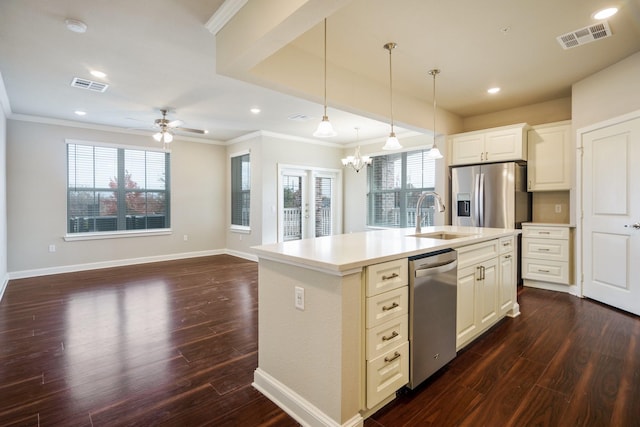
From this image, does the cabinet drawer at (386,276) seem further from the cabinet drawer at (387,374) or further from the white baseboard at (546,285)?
the white baseboard at (546,285)

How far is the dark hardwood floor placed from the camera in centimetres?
180

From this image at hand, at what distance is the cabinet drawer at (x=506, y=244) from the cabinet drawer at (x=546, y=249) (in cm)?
159

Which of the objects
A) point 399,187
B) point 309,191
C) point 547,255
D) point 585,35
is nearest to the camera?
point 585,35

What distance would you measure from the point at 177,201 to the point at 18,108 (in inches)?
114

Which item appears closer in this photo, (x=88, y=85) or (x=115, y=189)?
Answer: (x=88, y=85)

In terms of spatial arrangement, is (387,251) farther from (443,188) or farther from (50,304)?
(50,304)

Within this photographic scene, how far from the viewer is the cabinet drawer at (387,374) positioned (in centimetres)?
172

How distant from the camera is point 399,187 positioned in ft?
22.3

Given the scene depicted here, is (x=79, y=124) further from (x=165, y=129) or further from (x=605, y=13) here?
(x=605, y=13)

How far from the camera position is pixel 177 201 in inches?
270

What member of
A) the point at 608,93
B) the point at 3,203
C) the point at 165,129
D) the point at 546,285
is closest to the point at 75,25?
the point at 165,129

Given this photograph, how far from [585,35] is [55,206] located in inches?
307

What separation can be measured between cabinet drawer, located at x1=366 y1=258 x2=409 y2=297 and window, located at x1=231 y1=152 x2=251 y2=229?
5409 millimetres

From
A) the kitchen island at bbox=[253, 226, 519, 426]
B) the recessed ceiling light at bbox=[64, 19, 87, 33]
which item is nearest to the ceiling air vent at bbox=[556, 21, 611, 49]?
the kitchen island at bbox=[253, 226, 519, 426]
